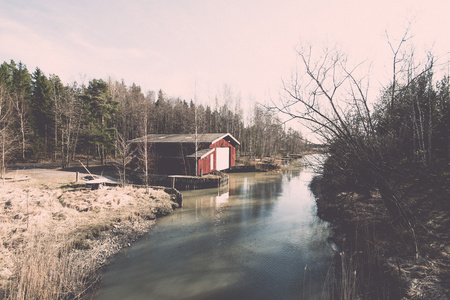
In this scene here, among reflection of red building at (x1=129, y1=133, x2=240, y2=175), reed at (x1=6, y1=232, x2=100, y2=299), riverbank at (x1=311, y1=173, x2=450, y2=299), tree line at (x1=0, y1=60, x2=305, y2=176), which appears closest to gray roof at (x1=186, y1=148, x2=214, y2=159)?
reflection of red building at (x1=129, y1=133, x2=240, y2=175)

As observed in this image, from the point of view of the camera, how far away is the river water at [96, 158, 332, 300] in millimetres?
5473

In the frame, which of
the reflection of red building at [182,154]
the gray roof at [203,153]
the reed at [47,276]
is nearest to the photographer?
the reed at [47,276]

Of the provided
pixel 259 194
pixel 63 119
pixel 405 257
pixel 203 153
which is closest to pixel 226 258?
pixel 405 257

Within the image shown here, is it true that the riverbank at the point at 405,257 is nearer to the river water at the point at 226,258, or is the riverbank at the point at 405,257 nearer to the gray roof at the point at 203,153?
the river water at the point at 226,258

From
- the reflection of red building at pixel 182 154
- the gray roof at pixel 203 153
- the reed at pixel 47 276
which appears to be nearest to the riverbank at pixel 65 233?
the reed at pixel 47 276

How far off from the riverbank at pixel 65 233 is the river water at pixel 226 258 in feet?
1.98

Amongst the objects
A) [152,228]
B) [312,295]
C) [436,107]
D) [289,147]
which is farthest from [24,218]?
[289,147]

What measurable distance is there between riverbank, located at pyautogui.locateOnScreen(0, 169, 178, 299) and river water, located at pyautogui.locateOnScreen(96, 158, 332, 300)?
60 cm

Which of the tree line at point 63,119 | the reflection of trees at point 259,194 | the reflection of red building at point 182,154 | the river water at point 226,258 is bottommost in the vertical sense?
the river water at point 226,258

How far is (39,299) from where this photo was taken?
4066mm

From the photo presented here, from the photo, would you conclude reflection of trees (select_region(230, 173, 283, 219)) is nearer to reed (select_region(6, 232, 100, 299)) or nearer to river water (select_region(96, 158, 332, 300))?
river water (select_region(96, 158, 332, 300))

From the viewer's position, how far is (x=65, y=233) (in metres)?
7.24

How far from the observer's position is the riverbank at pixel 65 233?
4352mm

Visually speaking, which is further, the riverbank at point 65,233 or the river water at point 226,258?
the river water at point 226,258
